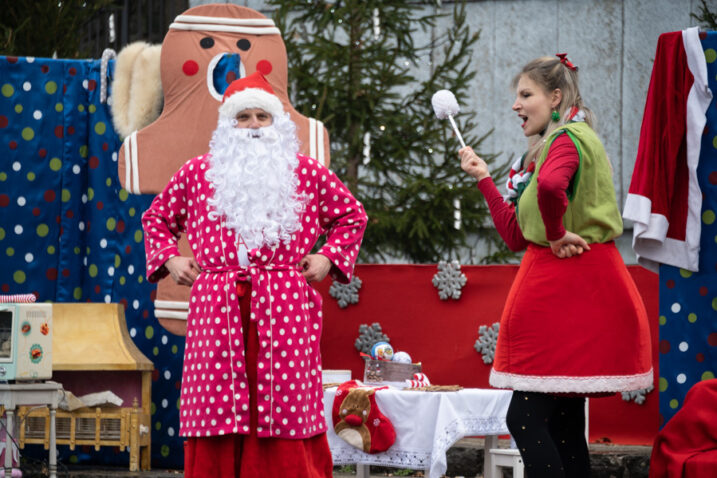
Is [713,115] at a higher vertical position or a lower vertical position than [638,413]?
higher

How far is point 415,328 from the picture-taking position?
6.06 m

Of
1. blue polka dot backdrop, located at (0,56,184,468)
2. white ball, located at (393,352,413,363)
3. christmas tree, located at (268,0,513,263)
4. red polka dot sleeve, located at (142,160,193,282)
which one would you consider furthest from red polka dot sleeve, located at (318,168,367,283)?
christmas tree, located at (268,0,513,263)

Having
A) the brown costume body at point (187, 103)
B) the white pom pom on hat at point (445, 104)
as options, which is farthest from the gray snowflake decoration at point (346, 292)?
the white pom pom on hat at point (445, 104)

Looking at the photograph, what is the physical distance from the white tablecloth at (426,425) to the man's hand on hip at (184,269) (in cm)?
119

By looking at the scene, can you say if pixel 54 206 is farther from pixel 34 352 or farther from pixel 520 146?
pixel 520 146

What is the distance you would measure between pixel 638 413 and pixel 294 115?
257 cm

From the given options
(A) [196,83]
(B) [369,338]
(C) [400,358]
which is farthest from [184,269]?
(B) [369,338]

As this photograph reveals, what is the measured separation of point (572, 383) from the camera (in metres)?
3.21

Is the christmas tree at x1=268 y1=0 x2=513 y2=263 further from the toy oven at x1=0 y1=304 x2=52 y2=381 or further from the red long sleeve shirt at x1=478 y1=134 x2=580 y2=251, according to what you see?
the red long sleeve shirt at x1=478 y1=134 x2=580 y2=251

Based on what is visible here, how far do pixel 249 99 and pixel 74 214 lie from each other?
238 centimetres

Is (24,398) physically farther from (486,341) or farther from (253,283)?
(486,341)

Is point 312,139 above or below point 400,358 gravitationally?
above

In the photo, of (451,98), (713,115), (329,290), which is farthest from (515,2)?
(451,98)

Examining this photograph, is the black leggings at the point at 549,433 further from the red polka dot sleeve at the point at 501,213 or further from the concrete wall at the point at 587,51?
the concrete wall at the point at 587,51
